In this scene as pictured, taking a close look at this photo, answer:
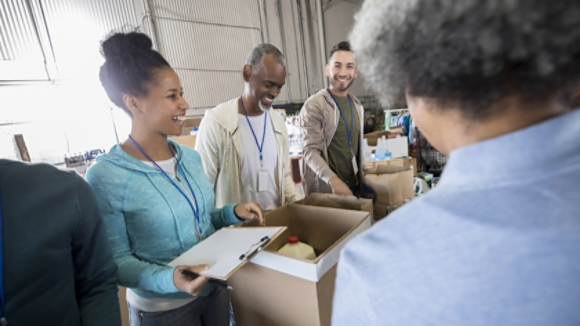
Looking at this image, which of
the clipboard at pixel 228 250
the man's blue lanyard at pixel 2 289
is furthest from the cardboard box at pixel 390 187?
the man's blue lanyard at pixel 2 289

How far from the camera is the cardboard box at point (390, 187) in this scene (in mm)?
1477

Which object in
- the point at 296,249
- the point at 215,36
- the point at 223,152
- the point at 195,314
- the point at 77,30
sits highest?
the point at 215,36

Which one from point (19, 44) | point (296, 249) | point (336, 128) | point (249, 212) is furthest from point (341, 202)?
point (19, 44)

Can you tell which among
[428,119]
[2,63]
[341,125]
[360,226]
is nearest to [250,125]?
[341,125]

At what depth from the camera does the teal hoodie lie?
2.57ft

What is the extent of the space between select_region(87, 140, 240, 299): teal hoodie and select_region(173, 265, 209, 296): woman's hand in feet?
0.21

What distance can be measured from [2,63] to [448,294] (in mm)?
4315

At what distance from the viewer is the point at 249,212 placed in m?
1.06

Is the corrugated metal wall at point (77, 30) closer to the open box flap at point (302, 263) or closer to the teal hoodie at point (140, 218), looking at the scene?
the teal hoodie at point (140, 218)

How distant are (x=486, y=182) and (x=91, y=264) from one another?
0.83 m

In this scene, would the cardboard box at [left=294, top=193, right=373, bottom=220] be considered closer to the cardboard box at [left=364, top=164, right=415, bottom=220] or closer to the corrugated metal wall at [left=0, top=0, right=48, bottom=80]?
the cardboard box at [left=364, top=164, right=415, bottom=220]

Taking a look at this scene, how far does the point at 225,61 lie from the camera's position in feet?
17.0

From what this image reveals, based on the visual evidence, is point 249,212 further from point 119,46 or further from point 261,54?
point 261,54

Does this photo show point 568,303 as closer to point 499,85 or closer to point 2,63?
point 499,85
